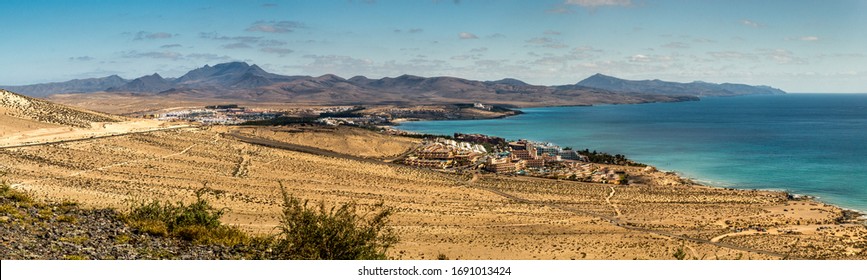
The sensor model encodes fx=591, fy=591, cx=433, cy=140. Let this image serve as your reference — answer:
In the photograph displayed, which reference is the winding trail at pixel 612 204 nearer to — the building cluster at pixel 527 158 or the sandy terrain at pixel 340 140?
the building cluster at pixel 527 158

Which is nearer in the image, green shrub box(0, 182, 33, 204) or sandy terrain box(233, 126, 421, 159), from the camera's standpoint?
green shrub box(0, 182, 33, 204)

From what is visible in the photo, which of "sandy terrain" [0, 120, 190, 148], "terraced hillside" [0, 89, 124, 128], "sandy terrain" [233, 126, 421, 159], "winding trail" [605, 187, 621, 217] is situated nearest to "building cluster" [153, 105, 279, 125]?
"sandy terrain" [233, 126, 421, 159]

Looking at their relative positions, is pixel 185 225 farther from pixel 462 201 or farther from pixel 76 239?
pixel 462 201

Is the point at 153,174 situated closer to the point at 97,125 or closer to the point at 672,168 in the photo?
the point at 97,125

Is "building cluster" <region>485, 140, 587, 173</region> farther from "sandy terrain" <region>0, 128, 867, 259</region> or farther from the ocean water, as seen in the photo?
the ocean water

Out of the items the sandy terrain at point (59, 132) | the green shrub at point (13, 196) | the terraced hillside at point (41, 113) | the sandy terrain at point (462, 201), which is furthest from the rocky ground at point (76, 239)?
the terraced hillside at point (41, 113)

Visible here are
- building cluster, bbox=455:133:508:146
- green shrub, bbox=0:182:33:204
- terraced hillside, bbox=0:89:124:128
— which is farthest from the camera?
building cluster, bbox=455:133:508:146

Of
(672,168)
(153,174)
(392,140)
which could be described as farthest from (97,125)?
(672,168)

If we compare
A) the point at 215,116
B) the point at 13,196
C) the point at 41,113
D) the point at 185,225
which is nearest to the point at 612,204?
the point at 185,225
